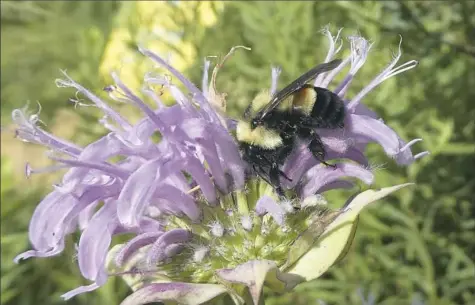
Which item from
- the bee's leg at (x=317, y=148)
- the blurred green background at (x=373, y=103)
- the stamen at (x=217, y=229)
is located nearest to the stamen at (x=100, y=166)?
the stamen at (x=217, y=229)

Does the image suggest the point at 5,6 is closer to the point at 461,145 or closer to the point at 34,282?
the point at 34,282

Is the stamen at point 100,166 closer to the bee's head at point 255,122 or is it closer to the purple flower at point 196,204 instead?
the purple flower at point 196,204

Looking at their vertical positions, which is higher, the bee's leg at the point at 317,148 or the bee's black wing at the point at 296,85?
the bee's black wing at the point at 296,85

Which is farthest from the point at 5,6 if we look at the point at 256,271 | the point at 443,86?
the point at 256,271

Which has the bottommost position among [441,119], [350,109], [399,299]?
[399,299]

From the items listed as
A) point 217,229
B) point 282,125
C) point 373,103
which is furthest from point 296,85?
point 373,103

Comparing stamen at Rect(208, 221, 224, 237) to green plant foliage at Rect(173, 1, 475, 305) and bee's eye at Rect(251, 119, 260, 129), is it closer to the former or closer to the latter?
bee's eye at Rect(251, 119, 260, 129)

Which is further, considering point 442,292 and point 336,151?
point 442,292
